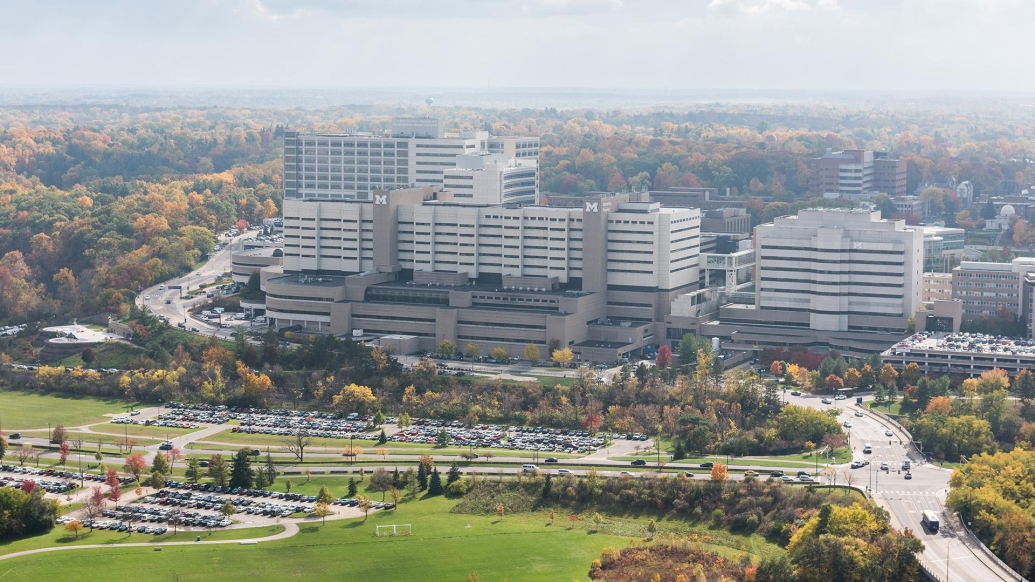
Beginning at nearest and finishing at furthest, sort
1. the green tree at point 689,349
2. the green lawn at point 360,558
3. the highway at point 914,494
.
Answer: the highway at point 914,494 → the green lawn at point 360,558 → the green tree at point 689,349

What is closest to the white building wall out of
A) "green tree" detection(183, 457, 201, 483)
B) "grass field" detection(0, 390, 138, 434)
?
"grass field" detection(0, 390, 138, 434)

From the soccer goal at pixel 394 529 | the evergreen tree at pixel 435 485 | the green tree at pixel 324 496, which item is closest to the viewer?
the soccer goal at pixel 394 529

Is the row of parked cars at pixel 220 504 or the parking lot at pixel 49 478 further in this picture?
the parking lot at pixel 49 478

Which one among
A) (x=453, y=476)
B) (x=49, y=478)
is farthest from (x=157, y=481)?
(x=453, y=476)

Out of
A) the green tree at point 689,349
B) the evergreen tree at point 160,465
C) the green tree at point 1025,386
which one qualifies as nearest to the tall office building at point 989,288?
the green tree at point 1025,386

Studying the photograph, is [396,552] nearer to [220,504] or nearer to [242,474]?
[220,504]

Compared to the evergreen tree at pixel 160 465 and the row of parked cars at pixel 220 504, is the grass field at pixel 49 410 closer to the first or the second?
the evergreen tree at pixel 160 465
